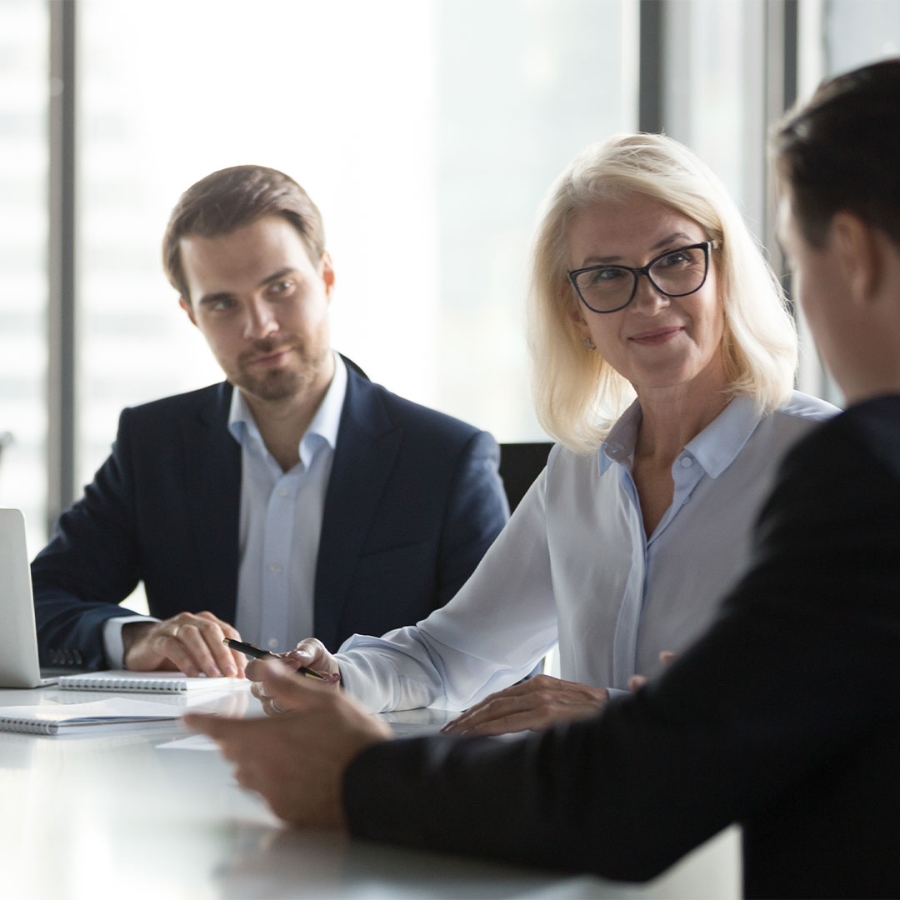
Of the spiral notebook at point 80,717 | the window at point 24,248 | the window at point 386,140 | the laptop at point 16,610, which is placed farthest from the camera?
the window at point 24,248

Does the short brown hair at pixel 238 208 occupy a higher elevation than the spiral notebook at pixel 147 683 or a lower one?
higher

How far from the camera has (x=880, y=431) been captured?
82 centimetres

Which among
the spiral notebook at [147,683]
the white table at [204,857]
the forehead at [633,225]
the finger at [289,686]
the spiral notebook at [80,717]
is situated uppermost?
the forehead at [633,225]

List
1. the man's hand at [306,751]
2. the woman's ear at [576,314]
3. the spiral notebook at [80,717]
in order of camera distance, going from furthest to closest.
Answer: the woman's ear at [576,314]
the spiral notebook at [80,717]
the man's hand at [306,751]

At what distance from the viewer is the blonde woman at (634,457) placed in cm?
195

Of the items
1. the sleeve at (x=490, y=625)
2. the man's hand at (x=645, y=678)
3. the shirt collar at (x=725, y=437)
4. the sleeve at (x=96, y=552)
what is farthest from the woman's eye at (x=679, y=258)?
the sleeve at (x=96, y=552)

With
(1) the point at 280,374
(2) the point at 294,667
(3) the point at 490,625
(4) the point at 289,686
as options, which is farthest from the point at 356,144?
(4) the point at 289,686

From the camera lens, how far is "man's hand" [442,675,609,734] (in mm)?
1586

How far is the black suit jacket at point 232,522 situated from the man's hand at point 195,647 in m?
0.23

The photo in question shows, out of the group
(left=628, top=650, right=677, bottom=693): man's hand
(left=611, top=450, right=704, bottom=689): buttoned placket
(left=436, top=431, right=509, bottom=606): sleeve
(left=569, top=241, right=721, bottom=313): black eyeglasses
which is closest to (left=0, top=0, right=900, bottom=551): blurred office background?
(left=436, top=431, right=509, bottom=606): sleeve

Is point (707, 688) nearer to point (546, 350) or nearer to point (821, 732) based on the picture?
point (821, 732)

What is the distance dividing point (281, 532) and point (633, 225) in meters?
1.15

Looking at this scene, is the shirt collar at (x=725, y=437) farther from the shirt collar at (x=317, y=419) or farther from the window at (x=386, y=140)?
the window at (x=386, y=140)

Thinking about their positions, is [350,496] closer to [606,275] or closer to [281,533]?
[281,533]
